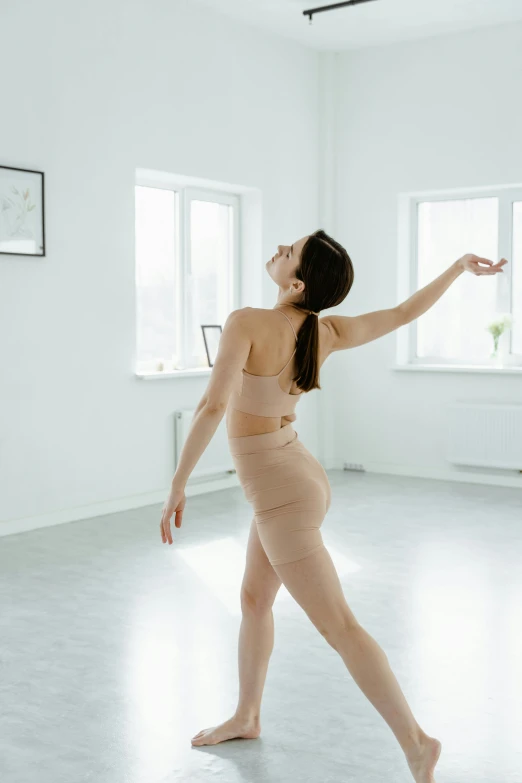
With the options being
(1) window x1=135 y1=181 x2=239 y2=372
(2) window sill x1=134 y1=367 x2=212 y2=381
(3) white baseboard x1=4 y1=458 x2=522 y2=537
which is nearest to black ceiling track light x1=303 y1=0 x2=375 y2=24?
(1) window x1=135 y1=181 x2=239 y2=372

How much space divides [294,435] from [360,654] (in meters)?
0.54

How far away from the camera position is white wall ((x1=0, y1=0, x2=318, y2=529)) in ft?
15.6

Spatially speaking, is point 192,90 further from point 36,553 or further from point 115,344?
point 36,553

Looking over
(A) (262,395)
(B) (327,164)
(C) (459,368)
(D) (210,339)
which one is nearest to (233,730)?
(A) (262,395)

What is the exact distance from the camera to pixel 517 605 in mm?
3557

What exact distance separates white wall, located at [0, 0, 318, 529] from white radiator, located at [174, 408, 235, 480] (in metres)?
0.07

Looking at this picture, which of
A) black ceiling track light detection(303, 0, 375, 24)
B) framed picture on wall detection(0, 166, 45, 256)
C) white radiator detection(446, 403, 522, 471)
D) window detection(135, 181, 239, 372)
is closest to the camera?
framed picture on wall detection(0, 166, 45, 256)

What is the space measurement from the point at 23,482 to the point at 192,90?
272 centimetres

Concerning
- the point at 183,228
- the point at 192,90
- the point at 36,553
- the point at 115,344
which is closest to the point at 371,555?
the point at 36,553

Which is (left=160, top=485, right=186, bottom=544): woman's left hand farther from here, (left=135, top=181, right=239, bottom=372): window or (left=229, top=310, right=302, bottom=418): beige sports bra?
(left=135, top=181, right=239, bottom=372): window

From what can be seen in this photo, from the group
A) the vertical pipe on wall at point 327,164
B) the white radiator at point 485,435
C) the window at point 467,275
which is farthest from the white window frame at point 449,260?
the vertical pipe on wall at point 327,164

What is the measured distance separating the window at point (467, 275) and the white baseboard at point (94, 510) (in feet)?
6.56

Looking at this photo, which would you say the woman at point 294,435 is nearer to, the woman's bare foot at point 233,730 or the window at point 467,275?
the woman's bare foot at point 233,730

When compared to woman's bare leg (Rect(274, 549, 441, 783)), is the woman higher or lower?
higher
